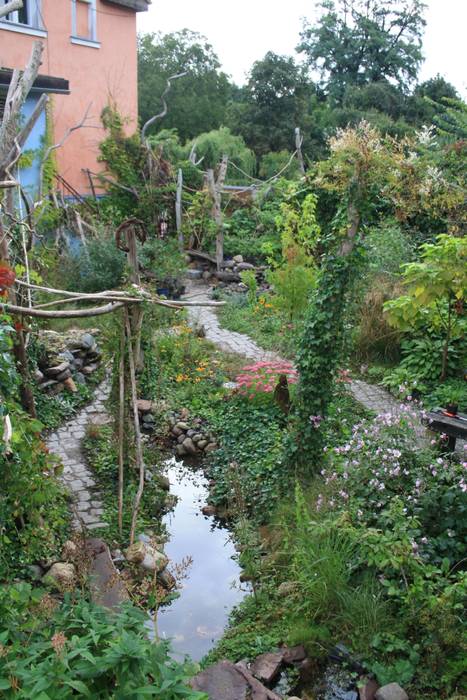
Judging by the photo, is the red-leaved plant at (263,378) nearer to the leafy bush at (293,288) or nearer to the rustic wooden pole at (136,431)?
the rustic wooden pole at (136,431)

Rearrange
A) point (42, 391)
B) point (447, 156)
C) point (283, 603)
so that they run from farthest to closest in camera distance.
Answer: point (447, 156) < point (42, 391) < point (283, 603)

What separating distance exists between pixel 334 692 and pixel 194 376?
18.8 feet

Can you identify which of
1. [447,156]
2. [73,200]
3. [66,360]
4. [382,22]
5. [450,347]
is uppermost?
[382,22]

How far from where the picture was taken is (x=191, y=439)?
848cm

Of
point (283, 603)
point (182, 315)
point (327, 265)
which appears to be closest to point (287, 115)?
point (182, 315)

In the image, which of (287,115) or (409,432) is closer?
(409,432)

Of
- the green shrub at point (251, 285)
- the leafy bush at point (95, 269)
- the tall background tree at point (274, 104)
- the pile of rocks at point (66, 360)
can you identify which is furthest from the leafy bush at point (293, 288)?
the tall background tree at point (274, 104)

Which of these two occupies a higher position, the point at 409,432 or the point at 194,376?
the point at 409,432

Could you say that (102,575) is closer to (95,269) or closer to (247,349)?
(247,349)

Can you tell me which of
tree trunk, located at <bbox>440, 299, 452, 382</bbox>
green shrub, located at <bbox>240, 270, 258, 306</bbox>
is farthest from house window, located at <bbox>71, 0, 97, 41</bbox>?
tree trunk, located at <bbox>440, 299, 452, 382</bbox>

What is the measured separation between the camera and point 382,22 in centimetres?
3375

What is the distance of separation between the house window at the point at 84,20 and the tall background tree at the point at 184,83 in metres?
14.9

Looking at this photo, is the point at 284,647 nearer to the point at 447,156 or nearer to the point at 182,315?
the point at 182,315

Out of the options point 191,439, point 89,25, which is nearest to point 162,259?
point 89,25
